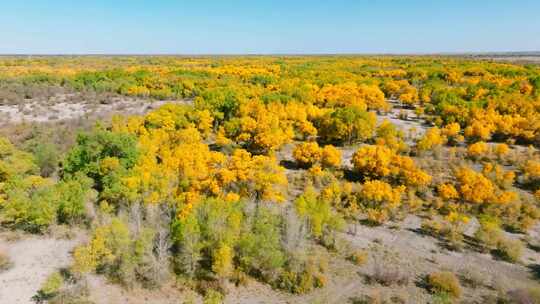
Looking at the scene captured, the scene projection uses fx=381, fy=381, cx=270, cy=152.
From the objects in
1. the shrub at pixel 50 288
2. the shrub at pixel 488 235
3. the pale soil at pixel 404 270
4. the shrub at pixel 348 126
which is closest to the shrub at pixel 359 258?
the pale soil at pixel 404 270

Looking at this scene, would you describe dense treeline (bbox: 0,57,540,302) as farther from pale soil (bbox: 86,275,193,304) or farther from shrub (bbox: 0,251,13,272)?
shrub (bbox: 0,251,13,272)

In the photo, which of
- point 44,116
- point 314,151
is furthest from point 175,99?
point 314,151

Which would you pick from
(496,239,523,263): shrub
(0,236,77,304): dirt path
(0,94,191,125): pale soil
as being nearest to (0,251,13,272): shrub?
(0,236,77,304): dirt path

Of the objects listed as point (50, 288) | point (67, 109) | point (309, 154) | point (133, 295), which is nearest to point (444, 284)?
point (133, 295)

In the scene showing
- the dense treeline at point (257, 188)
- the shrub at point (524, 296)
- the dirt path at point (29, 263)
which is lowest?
the shrub at point (524, 296)

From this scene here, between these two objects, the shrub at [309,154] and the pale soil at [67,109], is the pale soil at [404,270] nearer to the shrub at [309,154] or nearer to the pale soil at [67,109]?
the shrub at [309,154]

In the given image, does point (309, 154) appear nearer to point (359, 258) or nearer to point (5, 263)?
point (359, 258)
